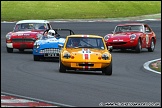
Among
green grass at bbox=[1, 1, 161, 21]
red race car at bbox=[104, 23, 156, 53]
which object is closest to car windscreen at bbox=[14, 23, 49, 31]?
red race car at bbox=[104, 23, 156, 53]

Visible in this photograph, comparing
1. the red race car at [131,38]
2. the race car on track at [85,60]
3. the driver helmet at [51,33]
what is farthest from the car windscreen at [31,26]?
the race car on track at [85,60]

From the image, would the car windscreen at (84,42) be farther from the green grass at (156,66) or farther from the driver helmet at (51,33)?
the driver helmet at (51,33)

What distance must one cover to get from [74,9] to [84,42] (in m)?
36.8

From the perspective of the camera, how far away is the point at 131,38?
24703mm

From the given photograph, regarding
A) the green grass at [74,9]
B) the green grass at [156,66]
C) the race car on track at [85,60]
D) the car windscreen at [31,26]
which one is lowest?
the green grass at [156,66]

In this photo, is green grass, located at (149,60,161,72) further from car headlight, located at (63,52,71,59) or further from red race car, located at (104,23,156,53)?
red race car, located at (104,23,156,53)

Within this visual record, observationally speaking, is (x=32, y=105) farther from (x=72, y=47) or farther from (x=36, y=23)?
(x=36, y=23)

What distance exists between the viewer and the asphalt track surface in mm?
10664

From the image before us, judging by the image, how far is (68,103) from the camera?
1000 centimetres

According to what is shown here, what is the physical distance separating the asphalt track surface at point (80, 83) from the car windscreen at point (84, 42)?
0.79 m

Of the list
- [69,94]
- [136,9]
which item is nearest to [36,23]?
[69,94]

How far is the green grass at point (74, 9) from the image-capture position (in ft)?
160

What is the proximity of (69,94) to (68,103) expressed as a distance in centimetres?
116

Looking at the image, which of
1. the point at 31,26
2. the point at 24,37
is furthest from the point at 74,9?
the point at 24,37
